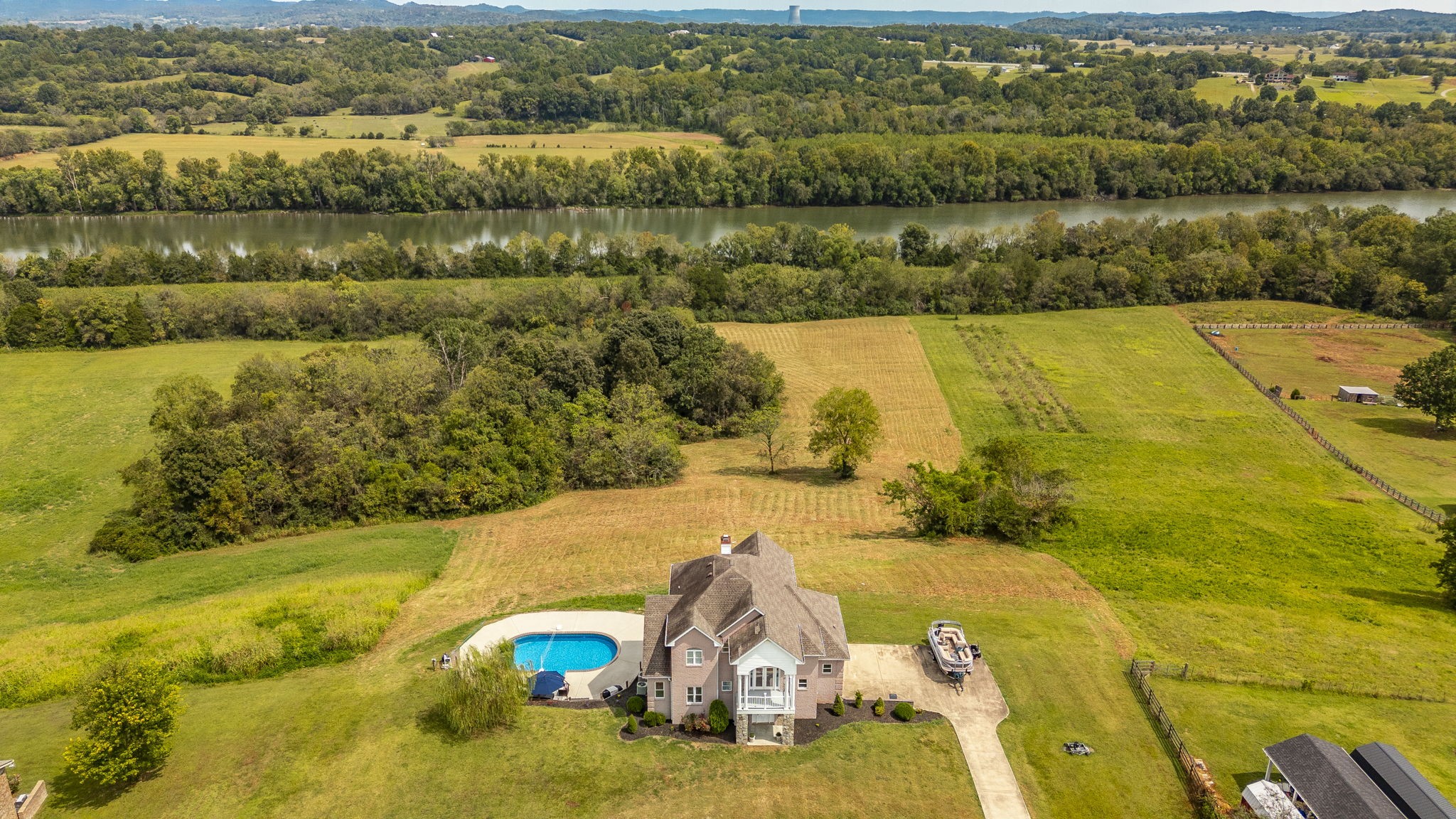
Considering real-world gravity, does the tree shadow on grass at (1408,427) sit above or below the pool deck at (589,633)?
below

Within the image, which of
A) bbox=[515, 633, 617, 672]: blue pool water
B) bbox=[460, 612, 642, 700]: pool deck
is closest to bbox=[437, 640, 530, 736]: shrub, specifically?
bbox=[460, 612, 642, 700]: pool deck

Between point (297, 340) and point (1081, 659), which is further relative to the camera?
point (297, 340)

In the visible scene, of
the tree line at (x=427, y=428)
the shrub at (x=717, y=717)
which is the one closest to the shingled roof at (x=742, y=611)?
the shrub at (x=717, y=717)

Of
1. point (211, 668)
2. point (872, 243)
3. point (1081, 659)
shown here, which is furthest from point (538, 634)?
point (872, 243)

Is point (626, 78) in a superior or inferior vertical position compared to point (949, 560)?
superior

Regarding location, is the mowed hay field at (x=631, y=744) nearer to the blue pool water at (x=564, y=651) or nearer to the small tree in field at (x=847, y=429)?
the blue pool water at (x=564, y=651)

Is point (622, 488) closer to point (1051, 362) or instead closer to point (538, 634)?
point (538, 634)

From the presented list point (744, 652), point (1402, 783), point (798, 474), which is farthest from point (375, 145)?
point (1402, 783)
